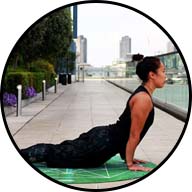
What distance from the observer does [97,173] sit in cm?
347

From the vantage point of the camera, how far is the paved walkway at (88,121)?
351cm

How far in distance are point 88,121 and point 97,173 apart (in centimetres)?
31

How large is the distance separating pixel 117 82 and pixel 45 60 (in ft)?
4.41

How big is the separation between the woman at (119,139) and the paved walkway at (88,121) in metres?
0.06

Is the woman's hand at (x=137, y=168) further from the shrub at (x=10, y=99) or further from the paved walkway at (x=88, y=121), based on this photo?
the shrub at (x=10, y=99)

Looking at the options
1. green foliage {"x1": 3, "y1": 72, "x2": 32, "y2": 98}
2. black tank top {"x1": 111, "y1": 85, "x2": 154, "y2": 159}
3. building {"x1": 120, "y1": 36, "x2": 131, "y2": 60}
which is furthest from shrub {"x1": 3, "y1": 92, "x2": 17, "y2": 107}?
building {"x1": 120, "y1": 36, "x2": 131, "y2": 60}

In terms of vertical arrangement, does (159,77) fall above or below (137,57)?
below

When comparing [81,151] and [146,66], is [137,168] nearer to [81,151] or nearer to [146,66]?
[81,151]

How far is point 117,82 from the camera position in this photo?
11.3 ft

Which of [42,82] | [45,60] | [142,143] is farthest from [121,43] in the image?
[42,82]

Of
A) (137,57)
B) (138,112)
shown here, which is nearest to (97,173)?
(138,112)

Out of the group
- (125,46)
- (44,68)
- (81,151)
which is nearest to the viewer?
(125,46)

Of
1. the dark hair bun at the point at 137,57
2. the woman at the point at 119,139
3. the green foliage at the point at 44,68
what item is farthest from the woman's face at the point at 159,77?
the green foliage at the point at 44,68

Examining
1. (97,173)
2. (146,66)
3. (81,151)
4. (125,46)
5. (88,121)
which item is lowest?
(97,173)
